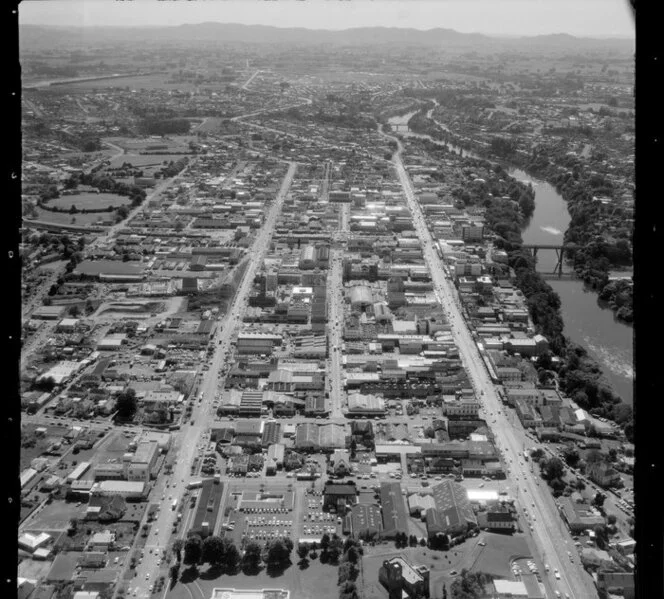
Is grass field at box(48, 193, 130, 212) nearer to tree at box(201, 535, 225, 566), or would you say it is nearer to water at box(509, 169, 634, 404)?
water at box(509, 169, 634, 404)

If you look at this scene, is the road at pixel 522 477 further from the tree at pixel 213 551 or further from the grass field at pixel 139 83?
the grass field at pixel 139 83

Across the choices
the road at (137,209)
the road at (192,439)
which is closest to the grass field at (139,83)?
the road at (137,209)

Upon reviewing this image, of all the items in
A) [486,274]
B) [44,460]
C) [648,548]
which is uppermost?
[648,548]

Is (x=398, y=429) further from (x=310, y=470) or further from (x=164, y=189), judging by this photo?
(x=164, y=189)

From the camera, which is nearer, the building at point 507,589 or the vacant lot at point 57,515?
the building at point 507,589

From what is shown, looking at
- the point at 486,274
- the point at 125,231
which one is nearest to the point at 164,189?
the point at 125,231

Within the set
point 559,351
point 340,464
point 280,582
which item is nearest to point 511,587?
point 280,582
